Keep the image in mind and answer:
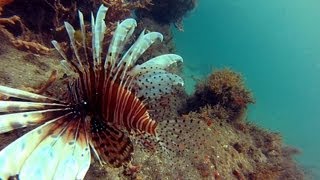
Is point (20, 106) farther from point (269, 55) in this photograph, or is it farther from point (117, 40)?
point (269, 55)

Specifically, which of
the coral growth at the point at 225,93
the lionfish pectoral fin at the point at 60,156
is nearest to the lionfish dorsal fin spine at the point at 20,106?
the lionfish pectoral fin at the point at 60,156

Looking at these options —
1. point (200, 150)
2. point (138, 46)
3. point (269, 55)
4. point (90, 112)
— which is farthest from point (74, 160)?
point (269, 55)

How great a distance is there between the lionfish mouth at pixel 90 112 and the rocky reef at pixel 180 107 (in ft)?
2.98

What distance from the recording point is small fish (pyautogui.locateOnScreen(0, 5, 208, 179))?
81.9 inches

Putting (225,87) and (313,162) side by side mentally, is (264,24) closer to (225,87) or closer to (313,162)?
(313,162)

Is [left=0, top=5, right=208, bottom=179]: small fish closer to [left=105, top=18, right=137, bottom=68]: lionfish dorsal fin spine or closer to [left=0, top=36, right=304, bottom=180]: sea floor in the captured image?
[left=105, top=18, right=137, bottom=68]: lionfish dorsal fin spine

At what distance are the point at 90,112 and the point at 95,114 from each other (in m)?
0.05

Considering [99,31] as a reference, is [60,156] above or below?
below

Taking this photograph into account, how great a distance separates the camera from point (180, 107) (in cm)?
673

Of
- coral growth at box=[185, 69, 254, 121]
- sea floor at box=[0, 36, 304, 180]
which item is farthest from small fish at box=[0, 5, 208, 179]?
coral growth at box=[185, 69, 254, 121]

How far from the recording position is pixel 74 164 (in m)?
2.21

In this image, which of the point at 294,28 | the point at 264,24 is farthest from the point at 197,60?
the point at 294,28

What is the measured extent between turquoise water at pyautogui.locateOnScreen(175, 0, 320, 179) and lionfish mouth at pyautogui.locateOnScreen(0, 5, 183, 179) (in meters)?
18.5

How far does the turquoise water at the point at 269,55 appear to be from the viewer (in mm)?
32750
